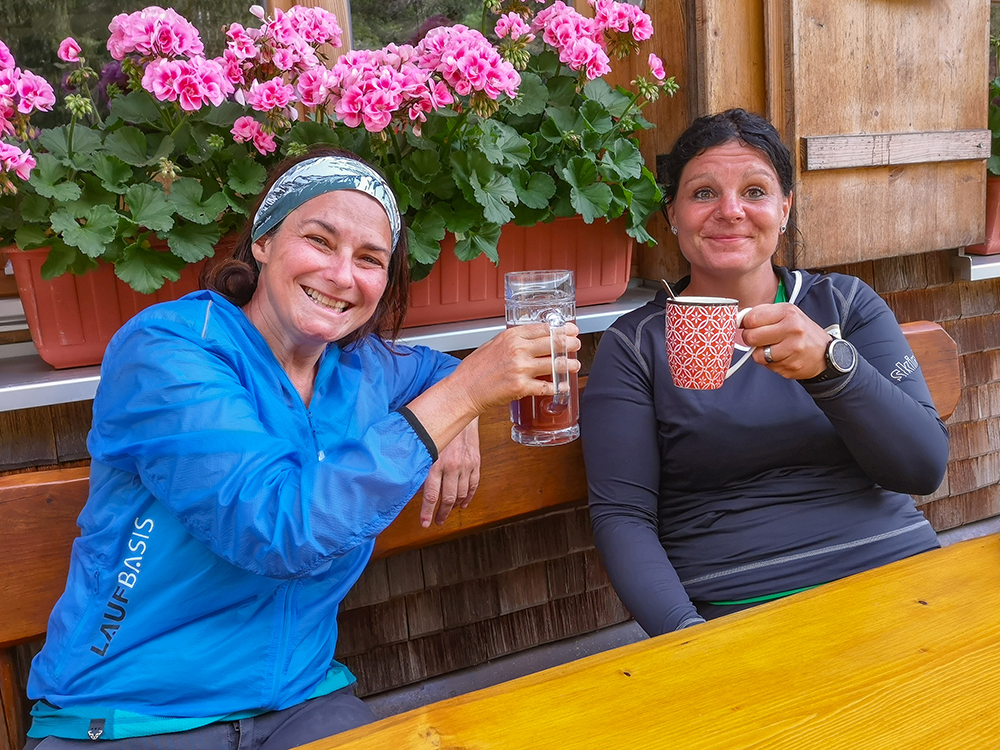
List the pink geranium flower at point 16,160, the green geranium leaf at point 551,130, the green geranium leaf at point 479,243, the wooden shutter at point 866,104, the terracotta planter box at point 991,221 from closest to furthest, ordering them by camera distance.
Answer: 1. the pink geranium flower at point 16,160
2. the green geranium leaf at point 479,243
3. the green geranium leaf at point 551,130
4. the wooden shutter at point 866,104
5. the terracotta planter box at point 991,221

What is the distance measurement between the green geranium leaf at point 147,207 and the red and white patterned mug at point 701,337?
0.94 m

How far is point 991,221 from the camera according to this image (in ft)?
8.55

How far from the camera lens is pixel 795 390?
5.28ft

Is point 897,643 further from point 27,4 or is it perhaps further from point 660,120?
point 27,4

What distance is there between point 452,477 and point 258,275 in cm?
48

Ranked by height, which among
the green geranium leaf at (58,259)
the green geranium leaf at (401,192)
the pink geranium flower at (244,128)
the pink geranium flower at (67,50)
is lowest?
the green geranium leaf at (58,259)

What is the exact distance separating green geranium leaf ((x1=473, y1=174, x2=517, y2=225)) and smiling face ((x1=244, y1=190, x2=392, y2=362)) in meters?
0.38

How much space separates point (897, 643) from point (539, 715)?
15.8 inches

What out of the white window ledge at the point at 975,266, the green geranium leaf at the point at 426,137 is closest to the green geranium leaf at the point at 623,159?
the green geranium leaf at the point at 426,137

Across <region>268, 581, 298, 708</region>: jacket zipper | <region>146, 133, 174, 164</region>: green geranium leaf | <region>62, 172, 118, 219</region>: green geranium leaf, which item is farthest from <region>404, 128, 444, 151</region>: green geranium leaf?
<region>268, 581, 298, 708</region>: jacket zipper

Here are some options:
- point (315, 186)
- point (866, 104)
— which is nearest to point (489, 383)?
point (315, 186)

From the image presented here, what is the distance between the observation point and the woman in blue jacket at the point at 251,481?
106 centimetres

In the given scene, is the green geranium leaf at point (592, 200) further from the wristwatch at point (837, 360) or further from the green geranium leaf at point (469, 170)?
the wristwatch at point (837, 360)

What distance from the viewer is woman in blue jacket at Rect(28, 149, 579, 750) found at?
1060 mm
